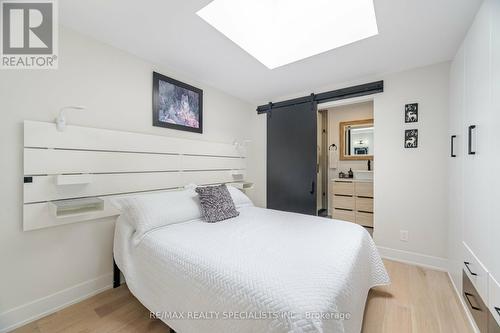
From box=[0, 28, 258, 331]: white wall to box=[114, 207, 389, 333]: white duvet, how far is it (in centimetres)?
35

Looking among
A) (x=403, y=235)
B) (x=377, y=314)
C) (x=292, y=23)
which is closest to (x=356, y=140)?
(x=403, y=235)

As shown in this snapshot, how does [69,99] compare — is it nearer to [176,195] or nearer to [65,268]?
[176,195]

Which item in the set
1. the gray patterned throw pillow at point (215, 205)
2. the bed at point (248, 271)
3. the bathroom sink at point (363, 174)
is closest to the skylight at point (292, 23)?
the gray patterned throw pillow at point (215, 205)

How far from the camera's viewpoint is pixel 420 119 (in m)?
2.46

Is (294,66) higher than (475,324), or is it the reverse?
(294,66)

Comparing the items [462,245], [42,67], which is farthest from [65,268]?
[462,245]

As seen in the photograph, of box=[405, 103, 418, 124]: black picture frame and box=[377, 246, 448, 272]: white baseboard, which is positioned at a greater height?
box=[405, 103, 418, 124]: black picture frame

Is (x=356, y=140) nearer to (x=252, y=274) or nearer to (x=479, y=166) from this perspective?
(x=479, y=166)

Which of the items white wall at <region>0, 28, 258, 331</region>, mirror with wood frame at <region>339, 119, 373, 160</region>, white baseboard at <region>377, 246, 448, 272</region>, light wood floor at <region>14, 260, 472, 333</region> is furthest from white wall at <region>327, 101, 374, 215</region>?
white wall at <region>0, 28, 258, 331</region>

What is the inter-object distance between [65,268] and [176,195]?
1.05 meters

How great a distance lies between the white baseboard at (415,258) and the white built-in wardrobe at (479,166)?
36cm

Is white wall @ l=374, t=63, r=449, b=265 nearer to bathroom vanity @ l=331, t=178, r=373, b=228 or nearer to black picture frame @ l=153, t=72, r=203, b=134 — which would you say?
bathroom vanity @ l=331, t=178, r=373, b=228

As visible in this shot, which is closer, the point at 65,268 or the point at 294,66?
the point at 65,268

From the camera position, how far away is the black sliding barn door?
324 centimetres
